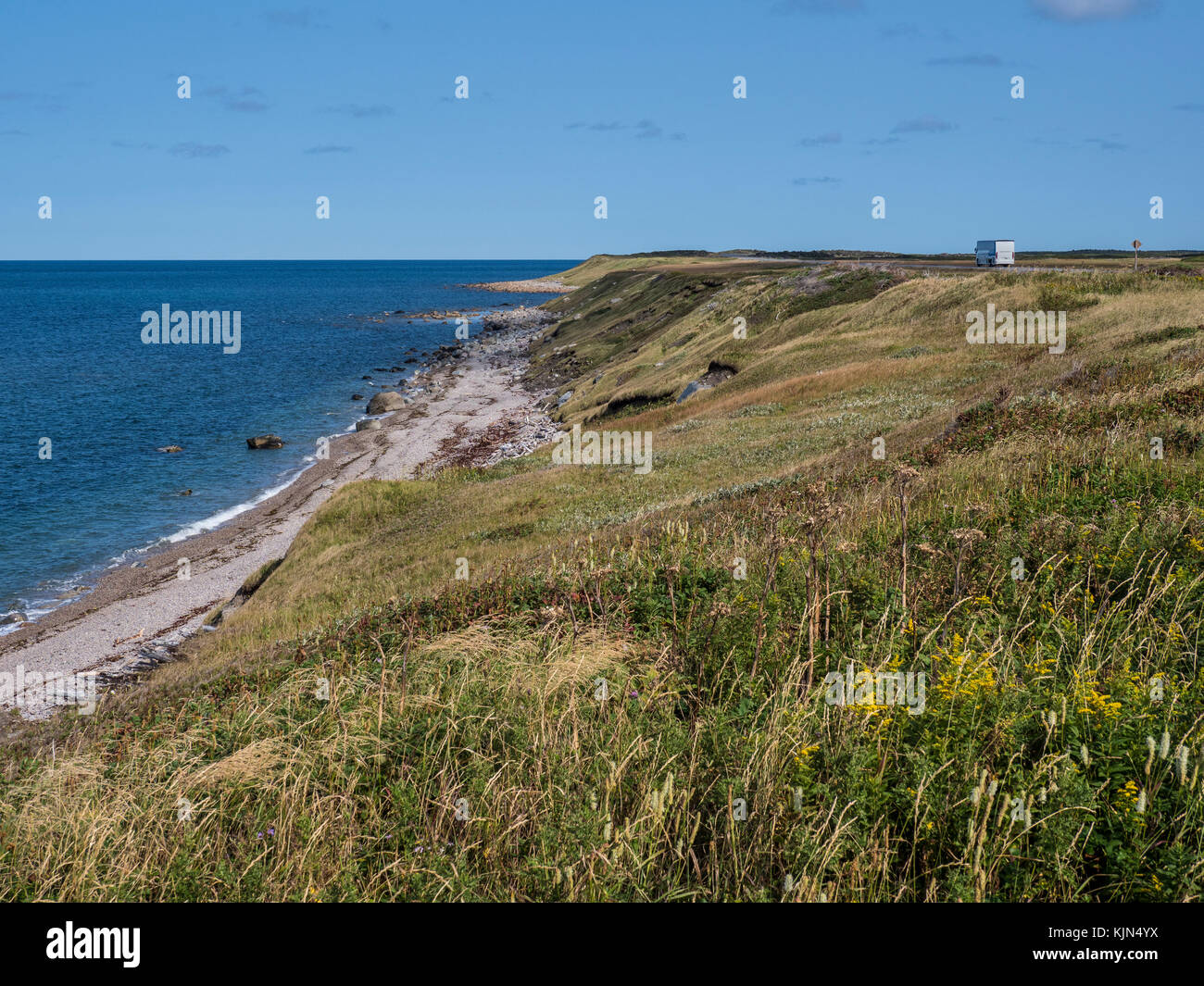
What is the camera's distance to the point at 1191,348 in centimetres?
2097

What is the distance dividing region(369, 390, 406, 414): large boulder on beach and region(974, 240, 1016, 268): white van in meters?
48.8

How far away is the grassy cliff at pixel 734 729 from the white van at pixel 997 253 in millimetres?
52932

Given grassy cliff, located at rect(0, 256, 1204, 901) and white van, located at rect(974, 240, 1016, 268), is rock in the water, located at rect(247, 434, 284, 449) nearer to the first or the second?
grassy cliff, located at rect(0, 256, 1204, 901)

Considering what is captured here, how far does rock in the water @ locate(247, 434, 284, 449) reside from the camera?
59469 mm

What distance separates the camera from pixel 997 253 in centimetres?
6241

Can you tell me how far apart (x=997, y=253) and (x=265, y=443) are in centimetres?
5579

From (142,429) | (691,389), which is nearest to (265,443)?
(142,429)

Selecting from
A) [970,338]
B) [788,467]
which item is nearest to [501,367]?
[970,338]

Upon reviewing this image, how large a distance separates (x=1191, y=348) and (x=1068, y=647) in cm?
1900

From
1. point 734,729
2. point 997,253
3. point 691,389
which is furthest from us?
point 997,253

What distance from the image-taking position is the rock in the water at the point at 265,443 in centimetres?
5947

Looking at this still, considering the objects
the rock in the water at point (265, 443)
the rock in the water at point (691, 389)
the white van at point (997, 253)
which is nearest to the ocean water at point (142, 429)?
the rock in the water at point (265, 443)

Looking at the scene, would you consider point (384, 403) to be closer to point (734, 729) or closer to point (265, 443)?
point (265, 443)
